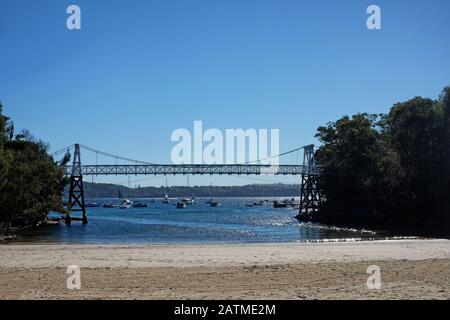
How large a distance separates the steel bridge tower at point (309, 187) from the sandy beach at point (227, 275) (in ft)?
220

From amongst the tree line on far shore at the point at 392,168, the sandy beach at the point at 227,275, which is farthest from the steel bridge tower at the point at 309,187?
the sandy beach at the point at 227,275

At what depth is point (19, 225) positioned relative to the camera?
6512 cm

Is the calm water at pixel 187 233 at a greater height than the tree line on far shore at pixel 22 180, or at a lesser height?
lesser

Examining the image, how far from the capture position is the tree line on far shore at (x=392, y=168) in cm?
5388

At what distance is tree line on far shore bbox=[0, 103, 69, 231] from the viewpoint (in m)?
42.2

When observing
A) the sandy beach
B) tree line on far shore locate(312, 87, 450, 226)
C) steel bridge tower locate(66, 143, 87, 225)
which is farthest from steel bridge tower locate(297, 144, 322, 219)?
the sandy beach

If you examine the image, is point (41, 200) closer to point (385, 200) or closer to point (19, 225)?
point (19, 225)

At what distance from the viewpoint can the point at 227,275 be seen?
60.9 ft

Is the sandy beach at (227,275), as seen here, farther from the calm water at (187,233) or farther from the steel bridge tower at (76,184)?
the steel bridge tower at (76,184)

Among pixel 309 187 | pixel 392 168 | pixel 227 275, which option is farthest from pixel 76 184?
pixel 227 275

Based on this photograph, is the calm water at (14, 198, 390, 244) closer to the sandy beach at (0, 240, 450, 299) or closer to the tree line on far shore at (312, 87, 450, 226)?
the tree line on far shore at (312, 87, 450, 226)

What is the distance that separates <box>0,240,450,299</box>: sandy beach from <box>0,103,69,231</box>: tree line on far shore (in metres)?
15.9
